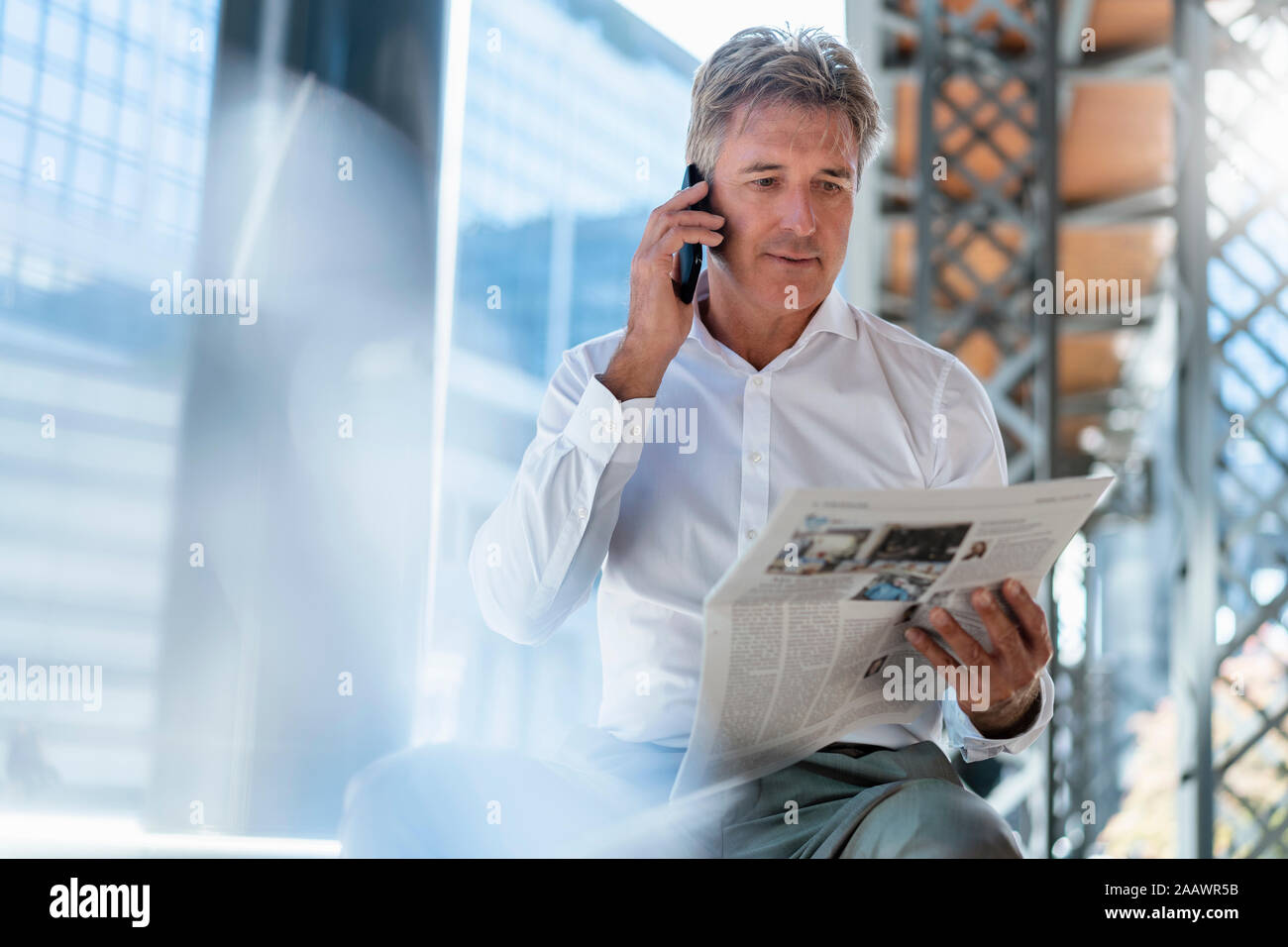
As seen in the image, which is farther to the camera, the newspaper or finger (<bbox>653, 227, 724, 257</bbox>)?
finger (<bbox>653, 227, 724, 257</bbox>)

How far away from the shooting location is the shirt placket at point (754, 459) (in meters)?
1.28

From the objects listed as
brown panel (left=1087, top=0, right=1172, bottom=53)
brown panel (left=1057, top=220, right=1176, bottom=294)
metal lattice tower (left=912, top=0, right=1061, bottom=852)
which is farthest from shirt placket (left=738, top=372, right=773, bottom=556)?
brown panel (left=1057, top=220, right=1176, bottom=294)

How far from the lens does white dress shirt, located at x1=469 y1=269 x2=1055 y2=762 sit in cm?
121

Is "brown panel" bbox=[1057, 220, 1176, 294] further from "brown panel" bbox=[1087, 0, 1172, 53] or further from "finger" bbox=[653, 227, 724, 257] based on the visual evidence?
"finger" bbox=[653, 227, 724, 257]

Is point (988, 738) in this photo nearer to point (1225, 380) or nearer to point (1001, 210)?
point (1001, 210)

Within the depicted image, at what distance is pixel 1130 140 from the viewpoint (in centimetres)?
568

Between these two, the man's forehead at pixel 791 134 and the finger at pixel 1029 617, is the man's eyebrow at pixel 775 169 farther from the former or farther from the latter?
the finger at pixel 1029 617

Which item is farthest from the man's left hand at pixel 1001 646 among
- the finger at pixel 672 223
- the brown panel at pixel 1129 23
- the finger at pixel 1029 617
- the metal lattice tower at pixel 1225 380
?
the brown panel at pixel 1129 23

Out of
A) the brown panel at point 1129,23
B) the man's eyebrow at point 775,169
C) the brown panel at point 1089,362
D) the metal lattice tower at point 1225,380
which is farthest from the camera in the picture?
the brown panel at point 1089,362

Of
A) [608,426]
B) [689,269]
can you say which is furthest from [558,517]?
[689,269]

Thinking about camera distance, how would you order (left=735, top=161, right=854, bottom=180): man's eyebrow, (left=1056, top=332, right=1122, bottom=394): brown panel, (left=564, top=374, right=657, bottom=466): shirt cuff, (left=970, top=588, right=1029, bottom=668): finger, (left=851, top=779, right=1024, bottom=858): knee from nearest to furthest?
(left=851, top=779, right=1024, bottom=858): knee
(left=970, top=588, right=1029, bottom=668): finger
(left=564, top=374, right=657, bottom=466): shirt cuff
(left=735, top=161, right=854, bottom=180): man's eyebrow
(left=1056, top=332, right=1122, bottom=394): brown panel

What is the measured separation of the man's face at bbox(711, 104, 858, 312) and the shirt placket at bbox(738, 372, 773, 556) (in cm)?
12

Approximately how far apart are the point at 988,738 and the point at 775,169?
70 centimetres

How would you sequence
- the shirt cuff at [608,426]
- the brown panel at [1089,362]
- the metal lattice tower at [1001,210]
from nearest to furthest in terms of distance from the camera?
the shirt cuff at [608,426], the metal lattice tower at [1001,210], the brown panel at [1089,362]
